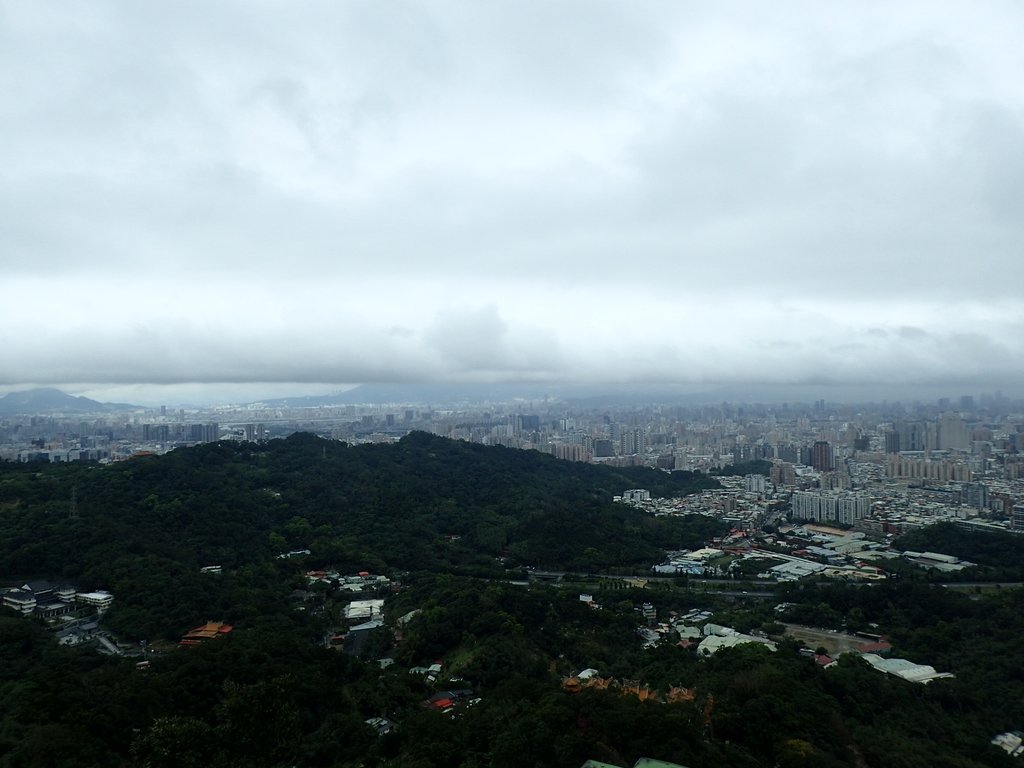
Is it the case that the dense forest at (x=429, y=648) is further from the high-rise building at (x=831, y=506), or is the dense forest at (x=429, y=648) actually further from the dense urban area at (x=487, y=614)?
the high-rise building at (x=831, y=506)

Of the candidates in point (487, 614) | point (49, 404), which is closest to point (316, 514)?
point (487, 614)

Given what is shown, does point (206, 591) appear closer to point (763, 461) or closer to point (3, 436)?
point (763, 461)

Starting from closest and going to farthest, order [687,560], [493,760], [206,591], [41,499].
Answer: [493,760] → [206,591] → [41,499] → [687,560]

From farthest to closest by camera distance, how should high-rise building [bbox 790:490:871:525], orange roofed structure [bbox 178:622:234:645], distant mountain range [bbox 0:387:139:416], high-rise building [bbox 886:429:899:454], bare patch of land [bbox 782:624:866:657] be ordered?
distant mountain range [bbox 0:387:139:416]
high-rise building [bbox 886:429:899:454]
high-rise building [bbox 790:490:871:525]
bare patch of land [bbox 782:624:866:657]
orange roofed structure [bbox 178:622:234:645]

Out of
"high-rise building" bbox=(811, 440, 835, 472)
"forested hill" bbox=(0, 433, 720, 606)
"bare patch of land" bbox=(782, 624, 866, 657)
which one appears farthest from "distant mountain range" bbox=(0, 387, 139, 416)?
"bare patch of land" bbox=(782, 624, 866, 657)

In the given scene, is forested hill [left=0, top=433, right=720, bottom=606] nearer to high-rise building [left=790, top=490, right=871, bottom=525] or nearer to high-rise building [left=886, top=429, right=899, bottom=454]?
high-rise building [left=790, top=490, right=871, bottom=525]

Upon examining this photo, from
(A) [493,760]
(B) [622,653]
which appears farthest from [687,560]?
(A) [493,760]
